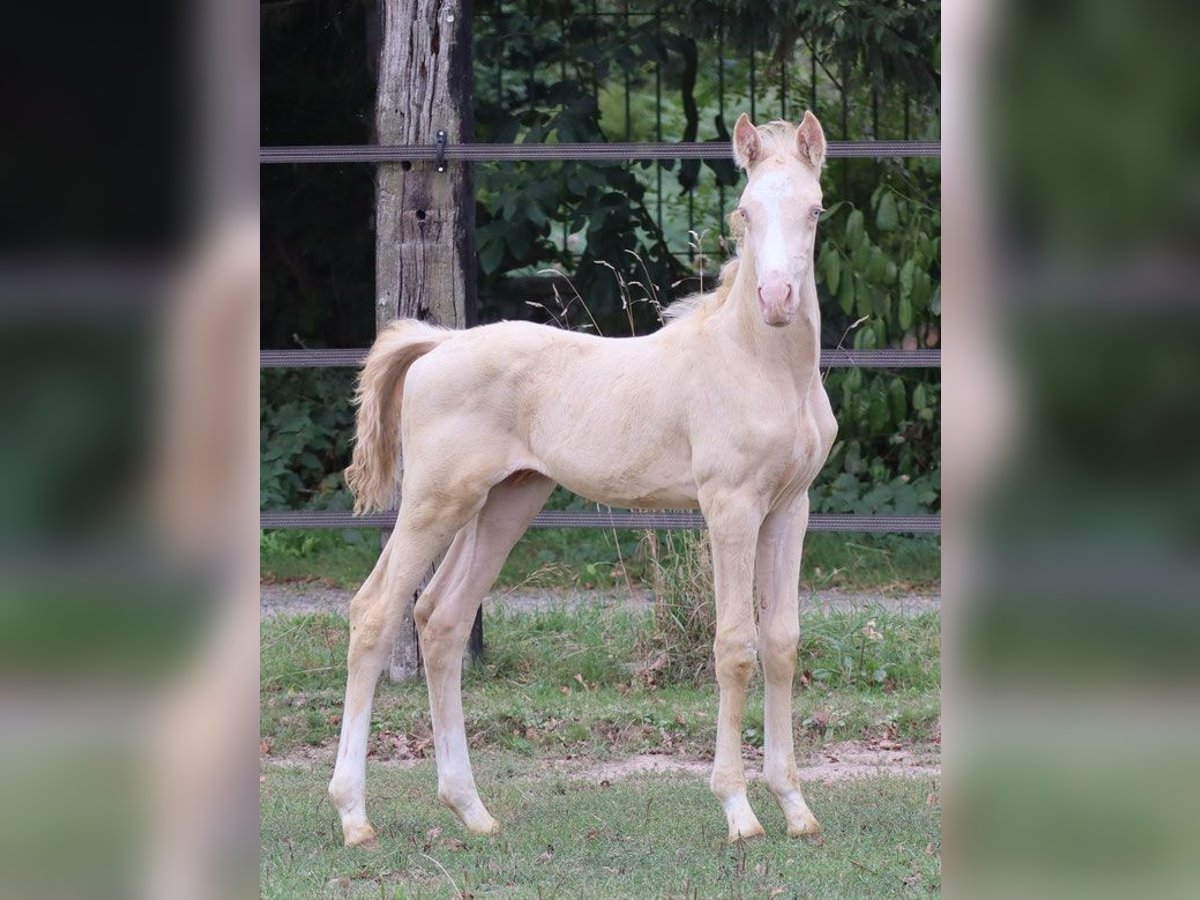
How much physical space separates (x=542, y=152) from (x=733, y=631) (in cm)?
255

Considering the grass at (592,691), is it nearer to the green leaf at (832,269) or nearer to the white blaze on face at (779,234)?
the green leaf at (832,269)

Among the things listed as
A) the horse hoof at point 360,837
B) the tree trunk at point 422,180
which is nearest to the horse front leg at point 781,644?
the horse hoof at point 360,837

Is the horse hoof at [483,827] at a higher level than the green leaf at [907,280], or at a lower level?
lower

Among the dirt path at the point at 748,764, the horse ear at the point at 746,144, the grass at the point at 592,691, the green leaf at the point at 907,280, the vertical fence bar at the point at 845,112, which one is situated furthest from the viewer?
the vertical fence bar at the point at 845,112

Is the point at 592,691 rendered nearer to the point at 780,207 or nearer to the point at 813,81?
the point at 780,207

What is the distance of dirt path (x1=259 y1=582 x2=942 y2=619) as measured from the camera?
7.41m

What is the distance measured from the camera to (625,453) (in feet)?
15.0

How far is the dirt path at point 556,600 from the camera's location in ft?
24.3

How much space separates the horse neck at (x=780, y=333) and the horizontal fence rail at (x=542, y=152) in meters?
1.73

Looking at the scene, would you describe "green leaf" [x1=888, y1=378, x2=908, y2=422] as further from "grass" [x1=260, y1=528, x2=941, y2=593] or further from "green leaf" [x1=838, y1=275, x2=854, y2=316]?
"grass" [x1=260, y1=528, x2=941, y2=593]
